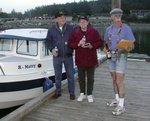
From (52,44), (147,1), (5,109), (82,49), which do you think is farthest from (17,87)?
(147,1)

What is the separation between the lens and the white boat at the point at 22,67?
703 centimetres

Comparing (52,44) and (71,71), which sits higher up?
(52,44)

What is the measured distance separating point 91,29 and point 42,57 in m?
3.12

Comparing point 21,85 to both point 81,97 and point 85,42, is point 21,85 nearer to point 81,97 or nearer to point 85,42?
point 81,97

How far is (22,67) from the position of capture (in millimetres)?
7332

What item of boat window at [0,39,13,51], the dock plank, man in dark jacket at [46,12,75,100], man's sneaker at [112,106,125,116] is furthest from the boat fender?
man's sneaker at [112,106,125,116]

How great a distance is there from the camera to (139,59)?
1168cm

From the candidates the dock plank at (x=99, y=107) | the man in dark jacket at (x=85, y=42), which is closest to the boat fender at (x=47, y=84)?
the dock plank at (x=99, y=107)

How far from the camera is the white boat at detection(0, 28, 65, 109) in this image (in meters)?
7.03

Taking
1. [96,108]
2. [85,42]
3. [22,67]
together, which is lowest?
[96,108]

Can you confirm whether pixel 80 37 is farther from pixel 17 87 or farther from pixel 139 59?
pixel 139 59

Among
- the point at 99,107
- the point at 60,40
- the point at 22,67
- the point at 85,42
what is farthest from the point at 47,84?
the point at 85,42

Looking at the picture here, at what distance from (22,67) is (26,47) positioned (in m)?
1.07

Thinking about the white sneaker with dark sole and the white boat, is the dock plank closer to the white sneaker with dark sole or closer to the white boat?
the white sneaker with dark sole
